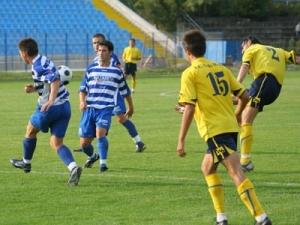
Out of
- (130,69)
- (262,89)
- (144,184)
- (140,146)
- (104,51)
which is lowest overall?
(130,69)

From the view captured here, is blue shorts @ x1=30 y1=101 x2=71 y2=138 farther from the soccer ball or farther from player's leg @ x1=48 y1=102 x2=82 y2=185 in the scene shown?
the soccer ball

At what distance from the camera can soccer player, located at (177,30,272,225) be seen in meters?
7.41

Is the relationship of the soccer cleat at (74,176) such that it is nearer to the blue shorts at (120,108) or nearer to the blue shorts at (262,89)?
the blue shorts at (262,89)

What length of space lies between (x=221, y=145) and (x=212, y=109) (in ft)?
1.18

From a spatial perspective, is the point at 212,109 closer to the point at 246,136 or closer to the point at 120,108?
the point at 246,136

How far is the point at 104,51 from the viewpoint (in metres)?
11.4

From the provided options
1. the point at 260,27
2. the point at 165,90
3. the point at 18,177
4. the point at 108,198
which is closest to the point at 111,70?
the point at 18,177

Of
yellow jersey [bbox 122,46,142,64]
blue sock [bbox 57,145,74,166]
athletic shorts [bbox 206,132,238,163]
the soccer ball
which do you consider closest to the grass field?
blue sock [bbox 57,145,74,166]

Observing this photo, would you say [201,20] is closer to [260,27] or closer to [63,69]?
[260,27]

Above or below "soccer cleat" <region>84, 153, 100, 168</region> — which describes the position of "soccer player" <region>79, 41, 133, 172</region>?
above

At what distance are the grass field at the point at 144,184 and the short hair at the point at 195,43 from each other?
5.77 ft

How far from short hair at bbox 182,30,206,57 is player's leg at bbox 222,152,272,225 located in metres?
1.04

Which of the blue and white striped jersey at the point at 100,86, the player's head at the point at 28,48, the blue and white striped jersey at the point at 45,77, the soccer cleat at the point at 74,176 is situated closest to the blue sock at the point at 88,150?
the blue and white striped jersey at the point at 100,86

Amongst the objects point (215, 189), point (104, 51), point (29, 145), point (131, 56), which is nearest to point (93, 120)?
point (104, 51)
